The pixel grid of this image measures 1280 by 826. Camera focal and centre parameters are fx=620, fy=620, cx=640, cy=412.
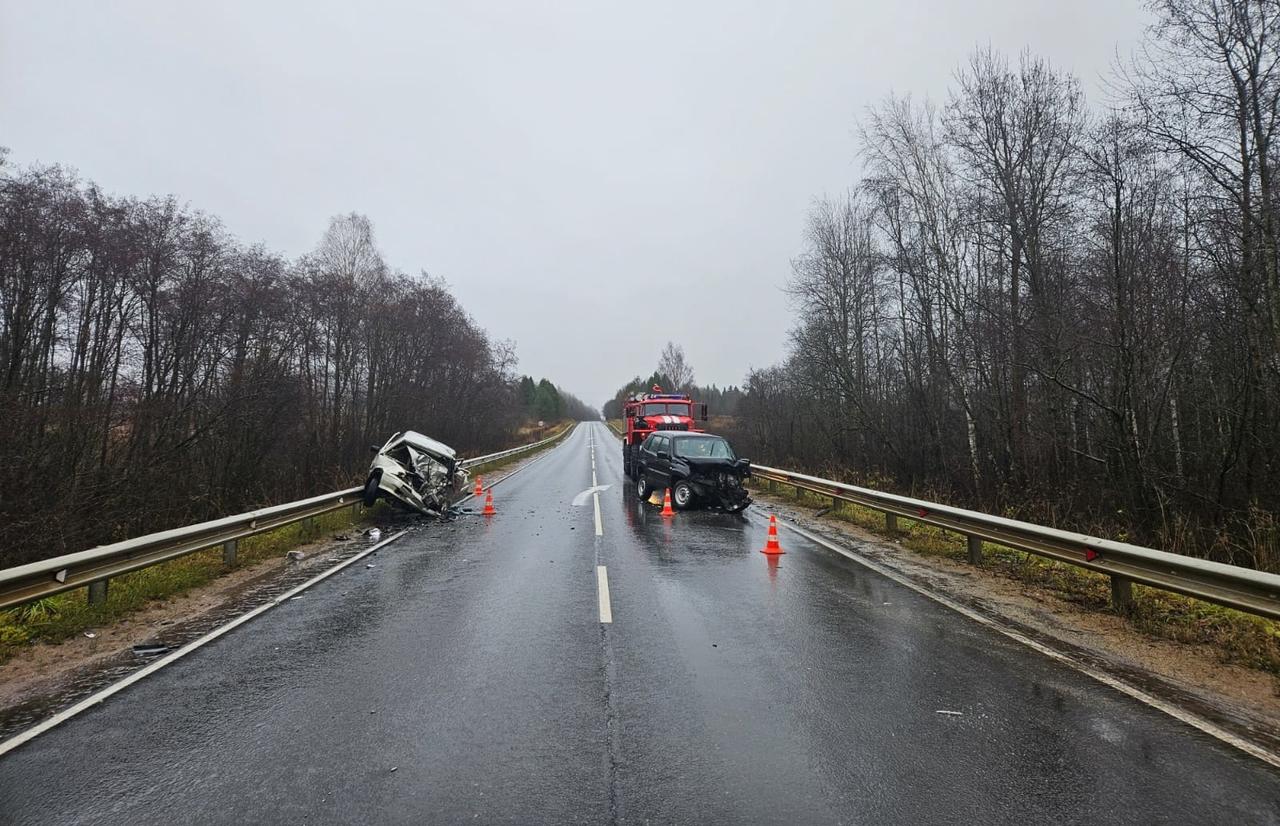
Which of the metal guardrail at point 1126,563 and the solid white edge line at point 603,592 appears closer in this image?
the metal guardrail at point 1126,563

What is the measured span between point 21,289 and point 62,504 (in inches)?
257

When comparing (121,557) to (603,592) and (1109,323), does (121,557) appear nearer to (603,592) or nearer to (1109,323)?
(603,592)

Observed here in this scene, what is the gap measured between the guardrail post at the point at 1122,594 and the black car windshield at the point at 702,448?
30.1 ft

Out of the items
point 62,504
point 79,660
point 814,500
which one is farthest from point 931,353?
point 62,504

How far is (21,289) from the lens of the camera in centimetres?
1400

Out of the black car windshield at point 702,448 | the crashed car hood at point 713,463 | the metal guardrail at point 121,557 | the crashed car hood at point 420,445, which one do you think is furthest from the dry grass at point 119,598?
the black car windshield at point 702,448

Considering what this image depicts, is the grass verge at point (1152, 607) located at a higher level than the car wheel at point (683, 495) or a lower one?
lower

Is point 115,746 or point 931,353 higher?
point 931,353

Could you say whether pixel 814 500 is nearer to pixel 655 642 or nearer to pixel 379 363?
pixel 655 642

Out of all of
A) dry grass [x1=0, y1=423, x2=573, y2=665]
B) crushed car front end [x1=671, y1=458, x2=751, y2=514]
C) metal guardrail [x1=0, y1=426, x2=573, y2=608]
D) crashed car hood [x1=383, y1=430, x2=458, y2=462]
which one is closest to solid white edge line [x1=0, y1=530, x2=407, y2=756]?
dry grass [x1=0, y1=423, x2=573, y2=665]

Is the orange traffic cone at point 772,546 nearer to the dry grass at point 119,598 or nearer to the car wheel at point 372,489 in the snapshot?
the dry grass at point 119,598

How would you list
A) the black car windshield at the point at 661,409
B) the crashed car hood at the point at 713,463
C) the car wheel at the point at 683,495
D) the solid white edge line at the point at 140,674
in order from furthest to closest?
the black car windshield at the point at 661,409 < the car wheel at the point at 683,495 < the crashed car hood at the point at 713,463 < the solid white edge line at the point at 140,674

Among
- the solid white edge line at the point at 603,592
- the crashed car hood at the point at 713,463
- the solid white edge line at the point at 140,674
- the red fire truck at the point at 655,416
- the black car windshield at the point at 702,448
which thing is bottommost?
the solid white edge line at the point at 603,592

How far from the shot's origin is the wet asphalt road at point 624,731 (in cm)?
307
